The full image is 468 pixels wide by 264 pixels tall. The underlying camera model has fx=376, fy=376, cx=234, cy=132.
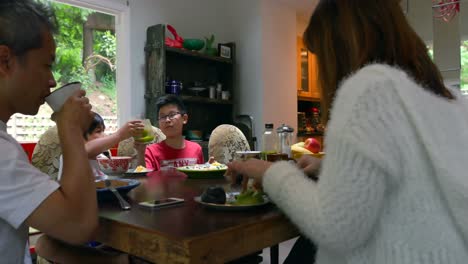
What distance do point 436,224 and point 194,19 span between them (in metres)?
3.96

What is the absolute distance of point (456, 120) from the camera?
799mm

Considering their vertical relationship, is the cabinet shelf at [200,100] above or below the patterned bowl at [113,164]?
above

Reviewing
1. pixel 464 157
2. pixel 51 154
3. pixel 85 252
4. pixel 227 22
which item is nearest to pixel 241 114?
pixel 227 22

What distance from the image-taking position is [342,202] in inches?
27.8

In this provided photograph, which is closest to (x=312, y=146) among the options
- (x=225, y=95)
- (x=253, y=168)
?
(x=253, y=168)

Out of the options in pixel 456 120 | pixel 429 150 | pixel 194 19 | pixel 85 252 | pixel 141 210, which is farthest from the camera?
pixel 194 19

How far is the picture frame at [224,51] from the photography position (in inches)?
166

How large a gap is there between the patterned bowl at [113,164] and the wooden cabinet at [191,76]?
1968 millimetres

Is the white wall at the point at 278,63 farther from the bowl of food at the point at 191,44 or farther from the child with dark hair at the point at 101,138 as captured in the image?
the child with dark hair at the point at 101,138

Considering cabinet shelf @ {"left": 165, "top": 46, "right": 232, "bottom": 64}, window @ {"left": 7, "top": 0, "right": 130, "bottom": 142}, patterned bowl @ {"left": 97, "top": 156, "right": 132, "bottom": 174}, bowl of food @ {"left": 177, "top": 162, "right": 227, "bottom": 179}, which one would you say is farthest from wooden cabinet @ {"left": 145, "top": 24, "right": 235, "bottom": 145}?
bowl of food @ {"left": 177, "top": 162, "right": 227, "bottom": 179}

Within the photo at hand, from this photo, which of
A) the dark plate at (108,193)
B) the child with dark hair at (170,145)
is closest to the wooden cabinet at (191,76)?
the child with dark hair at (170,145)

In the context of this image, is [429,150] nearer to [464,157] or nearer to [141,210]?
[464,157]

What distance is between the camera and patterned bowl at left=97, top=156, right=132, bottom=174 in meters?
1.56

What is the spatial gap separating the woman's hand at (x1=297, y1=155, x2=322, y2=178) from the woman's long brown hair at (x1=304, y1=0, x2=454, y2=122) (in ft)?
1.04
